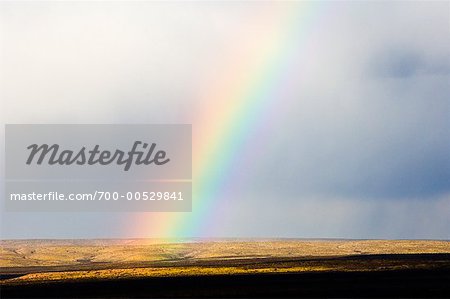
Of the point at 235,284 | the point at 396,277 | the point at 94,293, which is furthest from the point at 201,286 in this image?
the point at 396,277

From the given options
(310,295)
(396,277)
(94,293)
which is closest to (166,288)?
(94,293)

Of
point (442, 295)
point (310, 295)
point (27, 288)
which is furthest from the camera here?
point (27, 288)

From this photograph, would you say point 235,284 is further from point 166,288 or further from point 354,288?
point 354,288

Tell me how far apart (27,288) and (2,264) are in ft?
387

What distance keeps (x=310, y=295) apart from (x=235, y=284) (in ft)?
62.7

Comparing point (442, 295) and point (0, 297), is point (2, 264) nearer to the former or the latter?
point (0, 297)

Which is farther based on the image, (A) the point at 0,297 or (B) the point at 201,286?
(B) the point at 201,286

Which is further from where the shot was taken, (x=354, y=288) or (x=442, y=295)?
(x=354, y=288)

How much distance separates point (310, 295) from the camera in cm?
6806

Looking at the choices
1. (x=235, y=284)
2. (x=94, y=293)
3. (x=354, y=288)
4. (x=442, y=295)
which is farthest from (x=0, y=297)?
(x=442, y=295)

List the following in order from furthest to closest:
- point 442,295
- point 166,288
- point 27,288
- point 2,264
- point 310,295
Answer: point 2,264
point 27,288
point 166,288
point 310,295
point 442,295

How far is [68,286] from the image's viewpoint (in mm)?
91188

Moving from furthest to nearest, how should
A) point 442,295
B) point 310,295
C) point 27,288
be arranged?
point 27,288 < point 310,295 < point 442,295

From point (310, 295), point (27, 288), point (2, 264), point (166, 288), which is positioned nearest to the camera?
point (310, 295)
